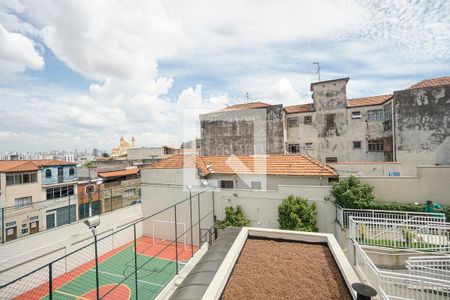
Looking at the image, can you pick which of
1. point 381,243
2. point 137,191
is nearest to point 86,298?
point 381,243

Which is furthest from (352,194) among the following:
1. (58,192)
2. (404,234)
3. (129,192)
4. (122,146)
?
(122,146)

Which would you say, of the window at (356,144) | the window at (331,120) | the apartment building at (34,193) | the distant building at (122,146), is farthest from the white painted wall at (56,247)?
the distant building at (122,146)

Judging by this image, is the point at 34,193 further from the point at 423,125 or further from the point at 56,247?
the point at 423,125

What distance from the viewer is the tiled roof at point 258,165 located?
43.1 feet

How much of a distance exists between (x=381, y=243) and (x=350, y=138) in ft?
45.0

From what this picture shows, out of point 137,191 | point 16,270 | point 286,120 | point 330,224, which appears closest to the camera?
point 16,270

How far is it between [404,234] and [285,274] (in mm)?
7076

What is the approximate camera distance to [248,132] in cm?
2117

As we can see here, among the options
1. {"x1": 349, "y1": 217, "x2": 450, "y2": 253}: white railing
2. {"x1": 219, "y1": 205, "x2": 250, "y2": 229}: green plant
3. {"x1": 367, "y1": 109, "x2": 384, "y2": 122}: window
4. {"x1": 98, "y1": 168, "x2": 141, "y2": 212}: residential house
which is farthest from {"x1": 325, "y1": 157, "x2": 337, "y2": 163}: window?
{"x1": 98, "y1": 168, "x2": 141, "y2": 212}: residential house

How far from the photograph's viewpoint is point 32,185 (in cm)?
2398

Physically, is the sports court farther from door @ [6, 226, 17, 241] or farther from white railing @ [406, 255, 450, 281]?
door @ [6, 226, 17, 241]

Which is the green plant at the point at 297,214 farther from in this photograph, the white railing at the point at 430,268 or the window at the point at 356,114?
the window at the point at 356,114

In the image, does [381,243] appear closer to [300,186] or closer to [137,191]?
[300,186]

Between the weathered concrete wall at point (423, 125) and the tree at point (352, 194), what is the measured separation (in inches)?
353
